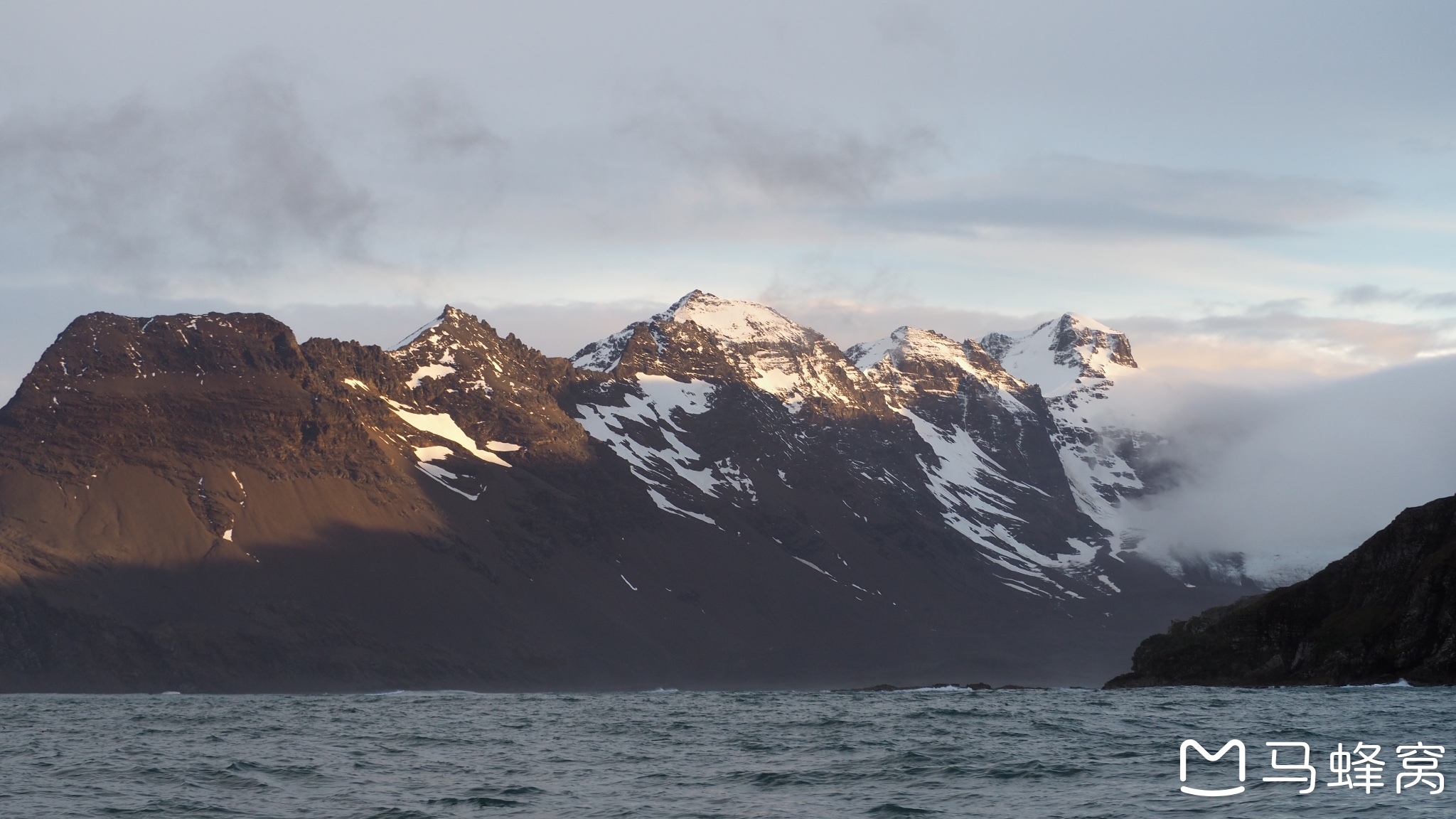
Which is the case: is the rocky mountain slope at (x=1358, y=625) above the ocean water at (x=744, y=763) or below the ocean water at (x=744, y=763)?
above

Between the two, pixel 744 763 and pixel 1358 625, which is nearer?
pixel 744 763

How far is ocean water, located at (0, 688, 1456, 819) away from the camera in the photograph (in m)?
70.1

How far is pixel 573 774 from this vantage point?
86250 millimetres

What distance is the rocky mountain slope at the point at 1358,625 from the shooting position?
164 m

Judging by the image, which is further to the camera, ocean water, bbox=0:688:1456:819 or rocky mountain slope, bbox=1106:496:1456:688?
rocky mountain slope, bbox=1106:496:1456:688

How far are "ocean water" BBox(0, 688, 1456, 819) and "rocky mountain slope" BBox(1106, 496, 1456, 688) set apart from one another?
1531 centimetres

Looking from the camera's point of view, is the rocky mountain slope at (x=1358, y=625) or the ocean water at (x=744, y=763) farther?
the rocky mountain slope at (x=1358, y=625)

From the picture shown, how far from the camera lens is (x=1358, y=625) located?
176m

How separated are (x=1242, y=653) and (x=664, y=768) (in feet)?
394

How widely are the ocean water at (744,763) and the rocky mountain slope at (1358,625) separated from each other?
15.3 meters

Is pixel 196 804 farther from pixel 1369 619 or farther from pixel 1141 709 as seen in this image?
pixel 1369 619

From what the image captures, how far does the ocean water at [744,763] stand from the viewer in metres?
70.1

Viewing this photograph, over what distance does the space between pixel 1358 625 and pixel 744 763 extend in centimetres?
11053

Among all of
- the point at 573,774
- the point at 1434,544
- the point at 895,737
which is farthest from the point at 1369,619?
the point at 573,774
